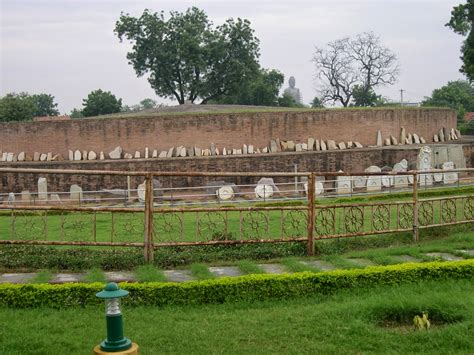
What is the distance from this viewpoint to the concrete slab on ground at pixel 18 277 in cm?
452

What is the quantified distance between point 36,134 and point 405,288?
15.4 metres

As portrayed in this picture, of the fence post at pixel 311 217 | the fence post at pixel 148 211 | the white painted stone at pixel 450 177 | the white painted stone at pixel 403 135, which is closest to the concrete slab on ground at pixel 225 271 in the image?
the fence post at pixel 148 211

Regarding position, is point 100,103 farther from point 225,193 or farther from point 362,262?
point 362,262

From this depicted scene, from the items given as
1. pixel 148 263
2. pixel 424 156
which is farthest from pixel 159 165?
pixel 148 263

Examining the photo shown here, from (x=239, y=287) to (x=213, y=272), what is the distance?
2.03 ft

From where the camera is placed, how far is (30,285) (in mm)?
4113

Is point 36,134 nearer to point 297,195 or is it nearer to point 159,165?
point 159,165

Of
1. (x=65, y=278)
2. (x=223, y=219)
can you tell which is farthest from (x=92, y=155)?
(x=65, y=278)

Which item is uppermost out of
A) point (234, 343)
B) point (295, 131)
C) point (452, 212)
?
point (295, 131)

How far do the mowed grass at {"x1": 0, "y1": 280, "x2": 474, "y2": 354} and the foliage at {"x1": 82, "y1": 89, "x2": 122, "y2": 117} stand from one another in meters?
22.2

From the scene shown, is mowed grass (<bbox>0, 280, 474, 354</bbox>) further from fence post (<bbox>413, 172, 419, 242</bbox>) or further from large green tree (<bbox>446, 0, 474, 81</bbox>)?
large green tree (<bbox>446, 0, 474, 81</bbox>)

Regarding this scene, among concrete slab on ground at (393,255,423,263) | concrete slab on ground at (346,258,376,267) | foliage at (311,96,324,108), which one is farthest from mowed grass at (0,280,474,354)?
foliage at (311,96,324,108)

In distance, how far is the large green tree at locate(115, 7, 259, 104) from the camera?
23.8 meters

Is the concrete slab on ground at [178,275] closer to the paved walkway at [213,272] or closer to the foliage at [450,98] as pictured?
the paved walkway at [213,272]
